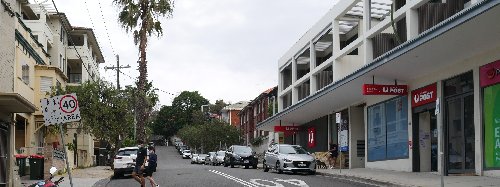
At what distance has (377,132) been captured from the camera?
94.7ft

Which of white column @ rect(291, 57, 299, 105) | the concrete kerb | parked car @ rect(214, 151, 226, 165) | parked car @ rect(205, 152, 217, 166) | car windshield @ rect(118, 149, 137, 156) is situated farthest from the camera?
parked car @ rect(205, 152, 217, 166)

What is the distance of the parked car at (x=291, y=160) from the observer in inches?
1044

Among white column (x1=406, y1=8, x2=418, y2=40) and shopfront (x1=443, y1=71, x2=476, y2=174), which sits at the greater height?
white column (x1=406, y1=8, x2=418, y2=40)

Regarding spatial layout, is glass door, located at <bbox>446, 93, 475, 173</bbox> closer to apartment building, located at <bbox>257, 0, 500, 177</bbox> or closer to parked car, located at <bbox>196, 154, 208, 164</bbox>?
apartment building, located at <bbox>257, 0, 500, 177</bbox>

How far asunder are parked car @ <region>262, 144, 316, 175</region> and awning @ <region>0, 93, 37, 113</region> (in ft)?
43.0

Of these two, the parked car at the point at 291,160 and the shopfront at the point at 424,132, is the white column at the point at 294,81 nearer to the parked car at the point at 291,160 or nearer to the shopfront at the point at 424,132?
the parked car at the point at 291,160

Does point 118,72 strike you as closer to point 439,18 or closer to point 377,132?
point 377,132

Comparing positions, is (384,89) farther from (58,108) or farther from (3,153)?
(3,153)

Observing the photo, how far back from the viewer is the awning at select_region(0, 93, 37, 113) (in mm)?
13989

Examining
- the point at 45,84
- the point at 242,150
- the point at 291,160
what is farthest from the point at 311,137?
the point at 45,84

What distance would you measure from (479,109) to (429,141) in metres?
5.07

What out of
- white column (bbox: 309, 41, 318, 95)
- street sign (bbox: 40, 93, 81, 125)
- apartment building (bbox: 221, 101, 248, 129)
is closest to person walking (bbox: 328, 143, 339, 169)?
white column (bbox: 309, 41, 318, 95)

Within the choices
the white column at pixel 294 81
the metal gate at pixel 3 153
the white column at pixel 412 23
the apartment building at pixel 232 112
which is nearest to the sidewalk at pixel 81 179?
the metal gate at pixel 3 153

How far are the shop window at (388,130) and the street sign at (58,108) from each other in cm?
1554
